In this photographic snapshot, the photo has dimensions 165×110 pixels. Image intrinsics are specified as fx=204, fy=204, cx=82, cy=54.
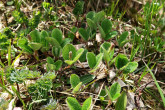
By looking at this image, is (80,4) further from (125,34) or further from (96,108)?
(96,108)

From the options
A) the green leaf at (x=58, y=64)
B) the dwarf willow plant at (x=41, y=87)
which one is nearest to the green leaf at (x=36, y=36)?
the green leaf at (x=58, y=64)

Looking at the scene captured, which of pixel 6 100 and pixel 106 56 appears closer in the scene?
pixel 6 100

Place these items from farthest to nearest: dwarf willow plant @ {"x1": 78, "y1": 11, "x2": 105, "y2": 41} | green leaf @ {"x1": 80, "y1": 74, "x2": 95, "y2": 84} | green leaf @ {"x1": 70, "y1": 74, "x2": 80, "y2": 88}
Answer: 1. dwarf willow plant @ {"x1": 78, "y1": 11, "x2": 105, "y2": 41}
2. green leaf @ {"x1": 80, "y1": 74, "x2": 95, "y2": 84}
3. green leaf @ {"x1": 70, "y1": 74, "x2": 80, "y2": 88}

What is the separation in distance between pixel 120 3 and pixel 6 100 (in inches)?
59.3

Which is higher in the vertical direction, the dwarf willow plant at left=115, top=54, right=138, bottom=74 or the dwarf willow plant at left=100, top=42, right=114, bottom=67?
the dwarf willow plant at left=100, top=42, right=114, bottom=67

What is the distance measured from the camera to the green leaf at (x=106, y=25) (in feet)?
5.56

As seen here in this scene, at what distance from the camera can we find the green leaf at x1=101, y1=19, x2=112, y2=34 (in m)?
1.69

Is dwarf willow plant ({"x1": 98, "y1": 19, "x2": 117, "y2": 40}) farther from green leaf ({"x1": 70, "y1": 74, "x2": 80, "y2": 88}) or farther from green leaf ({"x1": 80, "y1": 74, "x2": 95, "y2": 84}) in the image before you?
green leaf ({"x1": 70, "y1": 74, "x2": 80, "y2": 88})

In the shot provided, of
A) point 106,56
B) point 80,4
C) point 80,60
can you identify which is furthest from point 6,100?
point 80,4

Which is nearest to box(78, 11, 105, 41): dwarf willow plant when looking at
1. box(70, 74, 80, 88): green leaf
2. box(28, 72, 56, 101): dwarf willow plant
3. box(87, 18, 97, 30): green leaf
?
box(87, 18, 97, 30): green leaf

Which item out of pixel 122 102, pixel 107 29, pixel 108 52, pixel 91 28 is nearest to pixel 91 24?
pixel 91 28

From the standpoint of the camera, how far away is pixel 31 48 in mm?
1549

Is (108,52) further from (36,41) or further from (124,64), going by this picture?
(36,41)

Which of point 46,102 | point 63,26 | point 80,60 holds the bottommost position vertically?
point 46,102
